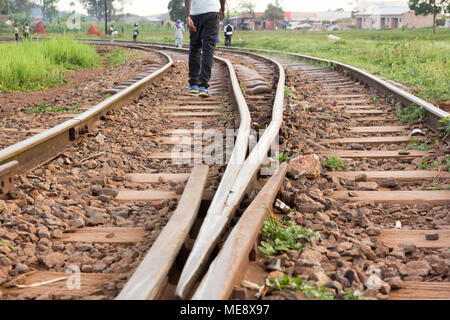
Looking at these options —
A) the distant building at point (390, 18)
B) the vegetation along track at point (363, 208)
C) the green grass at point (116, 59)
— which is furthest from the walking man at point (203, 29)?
the distant building at point (390, 18)

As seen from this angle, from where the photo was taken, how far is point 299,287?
1963 millimetres

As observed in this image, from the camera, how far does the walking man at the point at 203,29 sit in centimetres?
691

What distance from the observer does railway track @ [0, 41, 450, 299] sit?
2.01 m

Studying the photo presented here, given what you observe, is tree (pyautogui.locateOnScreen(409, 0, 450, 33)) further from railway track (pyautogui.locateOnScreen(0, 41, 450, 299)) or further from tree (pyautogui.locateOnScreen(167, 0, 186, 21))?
railway track (pyautogui.locateOnScreen(0, 41, 450, 299))

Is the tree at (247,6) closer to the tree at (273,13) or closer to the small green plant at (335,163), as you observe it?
the tree at (273,13)

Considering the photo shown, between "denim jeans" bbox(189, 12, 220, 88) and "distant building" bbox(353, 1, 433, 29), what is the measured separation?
81.6 m

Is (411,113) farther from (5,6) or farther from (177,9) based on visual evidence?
(5,6)

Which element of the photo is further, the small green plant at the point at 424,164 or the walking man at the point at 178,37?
the walking man at the point at 178,37

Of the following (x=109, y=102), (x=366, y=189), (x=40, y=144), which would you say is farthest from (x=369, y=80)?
(x=40, y=144)

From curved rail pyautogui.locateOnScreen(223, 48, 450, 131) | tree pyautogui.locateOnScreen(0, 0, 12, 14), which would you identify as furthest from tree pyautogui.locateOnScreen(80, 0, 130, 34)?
curved rail pyautogui.locateOnScreen(223, 48, 450, 131)

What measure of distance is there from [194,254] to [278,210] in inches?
39.1

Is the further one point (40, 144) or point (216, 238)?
point (40, 144)
